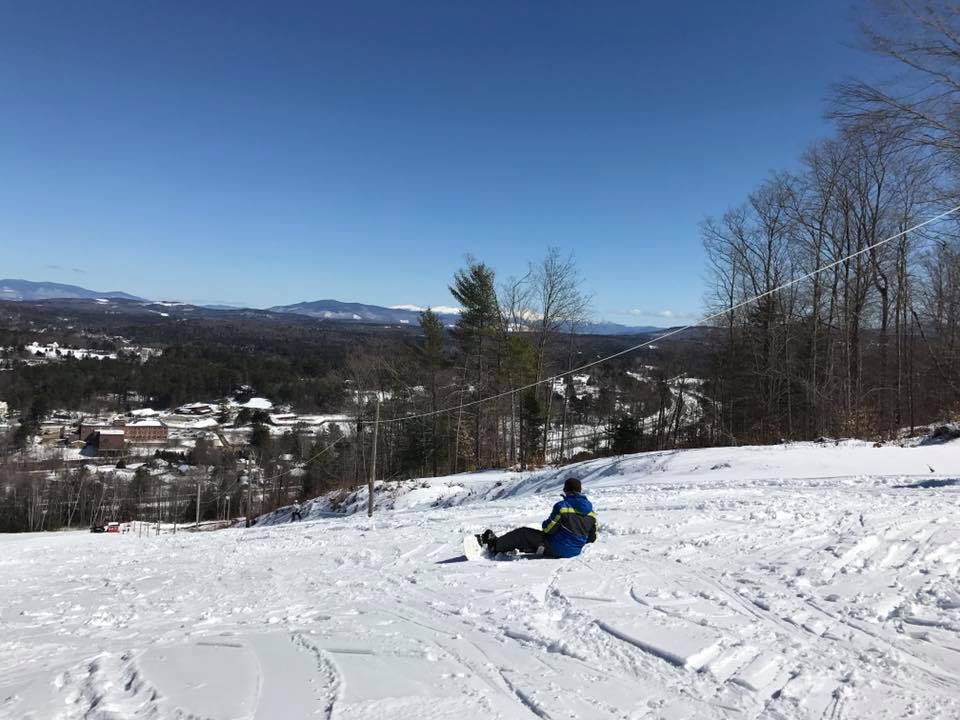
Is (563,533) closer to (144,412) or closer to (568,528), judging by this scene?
(568,528)

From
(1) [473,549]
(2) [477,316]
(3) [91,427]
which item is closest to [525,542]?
(1) [473,549]

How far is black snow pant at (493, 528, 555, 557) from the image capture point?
7746 mm

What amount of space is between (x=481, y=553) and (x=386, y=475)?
112 feet

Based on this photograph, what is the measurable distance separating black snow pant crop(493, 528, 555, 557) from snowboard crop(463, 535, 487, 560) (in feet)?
0.93

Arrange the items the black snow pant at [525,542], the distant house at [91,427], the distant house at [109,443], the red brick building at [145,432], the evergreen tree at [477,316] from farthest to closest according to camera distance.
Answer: the red brick building at [145,432], the distant house at [91,427], the distant house at [109,443], the evergreen tree at [477,316], the black snow pant at [525,542]

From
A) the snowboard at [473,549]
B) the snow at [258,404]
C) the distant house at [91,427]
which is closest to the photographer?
the snowboard at [473,549]

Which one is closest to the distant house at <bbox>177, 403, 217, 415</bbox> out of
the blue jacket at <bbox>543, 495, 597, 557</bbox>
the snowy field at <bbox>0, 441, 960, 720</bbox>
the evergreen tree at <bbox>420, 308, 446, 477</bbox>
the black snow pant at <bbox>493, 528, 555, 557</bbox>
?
the evergreen tree at <bbox>420, 308, 446, 477</bbox>

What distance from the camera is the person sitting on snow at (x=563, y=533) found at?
298 inches

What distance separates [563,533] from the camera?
298 inches

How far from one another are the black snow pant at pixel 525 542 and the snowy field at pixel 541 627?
23 cm

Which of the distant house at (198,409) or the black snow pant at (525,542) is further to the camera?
the distant house at (198,409)

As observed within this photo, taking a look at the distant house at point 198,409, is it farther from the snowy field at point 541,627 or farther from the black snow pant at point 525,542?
the black snow pant at point 525,542

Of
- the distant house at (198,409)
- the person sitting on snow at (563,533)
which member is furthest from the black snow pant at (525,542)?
the distant house at (198,409)

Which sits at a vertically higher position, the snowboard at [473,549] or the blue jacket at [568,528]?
the blue jacket at [568,528]
